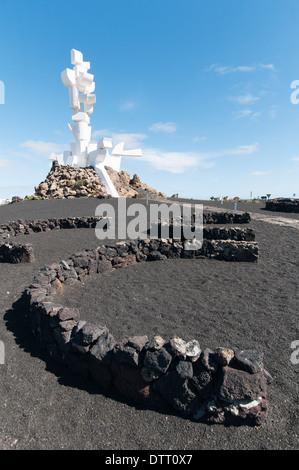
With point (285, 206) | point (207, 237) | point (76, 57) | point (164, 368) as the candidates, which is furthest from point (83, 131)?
point (164, 368)

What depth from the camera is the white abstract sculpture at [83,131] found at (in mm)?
32719

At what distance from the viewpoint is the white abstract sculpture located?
107ft

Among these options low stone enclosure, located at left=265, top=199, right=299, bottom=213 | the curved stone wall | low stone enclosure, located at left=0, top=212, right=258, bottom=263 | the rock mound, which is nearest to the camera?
the curved stone wall

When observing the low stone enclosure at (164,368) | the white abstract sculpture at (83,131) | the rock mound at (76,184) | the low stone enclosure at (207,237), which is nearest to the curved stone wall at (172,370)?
the low stone enclosure at (164,368)

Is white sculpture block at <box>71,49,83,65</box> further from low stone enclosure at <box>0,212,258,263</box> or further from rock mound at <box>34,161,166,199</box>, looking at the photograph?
low stone enclosure at <box>0,212,258,263</box>

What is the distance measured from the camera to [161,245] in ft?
33.2

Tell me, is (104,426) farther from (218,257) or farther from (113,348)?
(218,257)

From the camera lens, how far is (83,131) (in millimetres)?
34375

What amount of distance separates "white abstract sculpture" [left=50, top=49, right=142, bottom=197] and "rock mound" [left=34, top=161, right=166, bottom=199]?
3.74 feet

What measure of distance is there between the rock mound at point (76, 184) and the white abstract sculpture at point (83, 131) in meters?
1.14

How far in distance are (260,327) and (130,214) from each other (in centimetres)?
1544

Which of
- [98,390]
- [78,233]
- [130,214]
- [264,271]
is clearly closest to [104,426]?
[98,390]

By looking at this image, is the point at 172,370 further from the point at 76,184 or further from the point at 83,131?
the point at 83,131

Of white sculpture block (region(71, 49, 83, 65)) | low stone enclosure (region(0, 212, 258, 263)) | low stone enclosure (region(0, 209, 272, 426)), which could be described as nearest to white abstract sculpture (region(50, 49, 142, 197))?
white sculpture block (region(71, 49, 83, 65))
